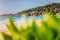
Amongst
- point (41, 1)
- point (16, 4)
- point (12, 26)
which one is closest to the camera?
point (12, 26)

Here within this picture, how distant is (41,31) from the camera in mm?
304

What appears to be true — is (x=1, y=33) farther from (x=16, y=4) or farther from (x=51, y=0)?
(x=16, y=4)

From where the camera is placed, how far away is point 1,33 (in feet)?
1.04

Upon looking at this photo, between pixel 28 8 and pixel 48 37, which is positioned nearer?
pixel 48 37

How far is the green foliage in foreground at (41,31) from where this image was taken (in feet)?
0.99

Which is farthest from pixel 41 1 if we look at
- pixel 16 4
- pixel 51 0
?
pixel 16 4

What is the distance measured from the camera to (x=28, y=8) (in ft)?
13.1

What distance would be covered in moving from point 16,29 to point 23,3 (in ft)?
13.0

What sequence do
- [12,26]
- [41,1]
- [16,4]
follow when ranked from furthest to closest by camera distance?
[16,4] < [41,1] < [12,26]

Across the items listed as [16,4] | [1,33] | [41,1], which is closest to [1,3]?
[16,4]

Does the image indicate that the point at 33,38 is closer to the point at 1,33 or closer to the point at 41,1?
the point at 1,33

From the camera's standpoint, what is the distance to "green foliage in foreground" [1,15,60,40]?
302mm

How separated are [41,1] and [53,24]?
3628 mm

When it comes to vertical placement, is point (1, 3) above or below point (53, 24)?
below
